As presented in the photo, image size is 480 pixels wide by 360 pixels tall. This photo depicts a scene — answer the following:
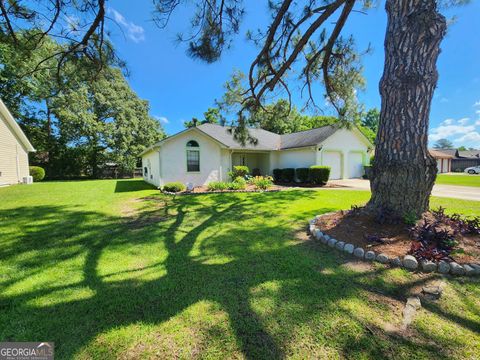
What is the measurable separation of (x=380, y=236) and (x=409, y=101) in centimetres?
263

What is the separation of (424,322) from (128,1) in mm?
7899

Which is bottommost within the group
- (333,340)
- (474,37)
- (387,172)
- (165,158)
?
(333,340)

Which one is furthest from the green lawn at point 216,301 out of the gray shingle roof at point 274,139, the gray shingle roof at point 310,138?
the gray shingle roof at point 310,138

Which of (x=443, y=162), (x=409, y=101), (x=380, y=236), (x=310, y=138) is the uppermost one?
(x=310, y=138)

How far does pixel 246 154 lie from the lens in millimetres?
19234

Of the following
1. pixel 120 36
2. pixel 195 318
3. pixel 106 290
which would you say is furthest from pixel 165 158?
pixel 195 318

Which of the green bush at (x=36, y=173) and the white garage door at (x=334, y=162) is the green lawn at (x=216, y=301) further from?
the green bush at (x=36, y=173)

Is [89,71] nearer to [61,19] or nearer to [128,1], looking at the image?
[61,19]

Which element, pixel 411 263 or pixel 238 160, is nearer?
pixel 411 263

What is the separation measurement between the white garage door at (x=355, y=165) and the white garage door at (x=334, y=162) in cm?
107

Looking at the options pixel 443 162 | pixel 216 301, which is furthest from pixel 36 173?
pixel 443 162

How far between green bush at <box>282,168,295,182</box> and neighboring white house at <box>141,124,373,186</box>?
0.96 metres

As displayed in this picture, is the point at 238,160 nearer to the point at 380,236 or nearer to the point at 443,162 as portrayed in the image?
the point at 380,236

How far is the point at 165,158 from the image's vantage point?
1272cm
